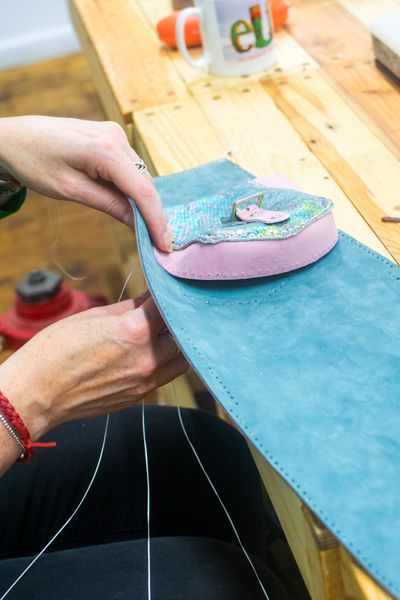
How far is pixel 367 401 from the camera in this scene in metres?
0.59

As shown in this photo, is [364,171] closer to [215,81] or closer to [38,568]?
[215,81]

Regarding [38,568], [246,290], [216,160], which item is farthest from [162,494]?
[216,160]

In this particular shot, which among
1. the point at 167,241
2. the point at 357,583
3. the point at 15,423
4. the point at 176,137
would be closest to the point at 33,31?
the point at 176,137

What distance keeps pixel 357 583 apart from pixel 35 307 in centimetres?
130

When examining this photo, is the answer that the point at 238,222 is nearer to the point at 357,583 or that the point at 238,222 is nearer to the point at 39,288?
the point at 357,583

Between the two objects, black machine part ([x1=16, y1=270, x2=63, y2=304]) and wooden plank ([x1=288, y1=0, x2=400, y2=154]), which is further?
black machine part ([x1=16, y1=270, x2=63, y2=304])

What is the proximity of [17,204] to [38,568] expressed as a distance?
1.30ft

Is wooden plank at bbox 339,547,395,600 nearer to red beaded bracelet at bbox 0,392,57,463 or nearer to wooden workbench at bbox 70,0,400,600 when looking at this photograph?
wooden workbench at bbox 70,0,400,600

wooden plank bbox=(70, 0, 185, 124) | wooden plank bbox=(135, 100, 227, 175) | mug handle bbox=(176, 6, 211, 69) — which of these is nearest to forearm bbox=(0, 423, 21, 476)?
wooden plank bbox=(135, 100, 227, 175)

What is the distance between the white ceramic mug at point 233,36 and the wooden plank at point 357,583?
73 centimetres

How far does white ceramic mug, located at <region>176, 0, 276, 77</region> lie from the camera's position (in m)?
1.03

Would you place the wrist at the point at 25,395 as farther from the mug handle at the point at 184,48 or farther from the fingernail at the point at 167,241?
the mug handle at the point at 184,48

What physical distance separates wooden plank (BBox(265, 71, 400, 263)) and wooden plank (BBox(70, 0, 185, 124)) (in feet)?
0.53

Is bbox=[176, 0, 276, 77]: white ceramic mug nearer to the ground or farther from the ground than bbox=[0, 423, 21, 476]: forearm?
farther from the ground
